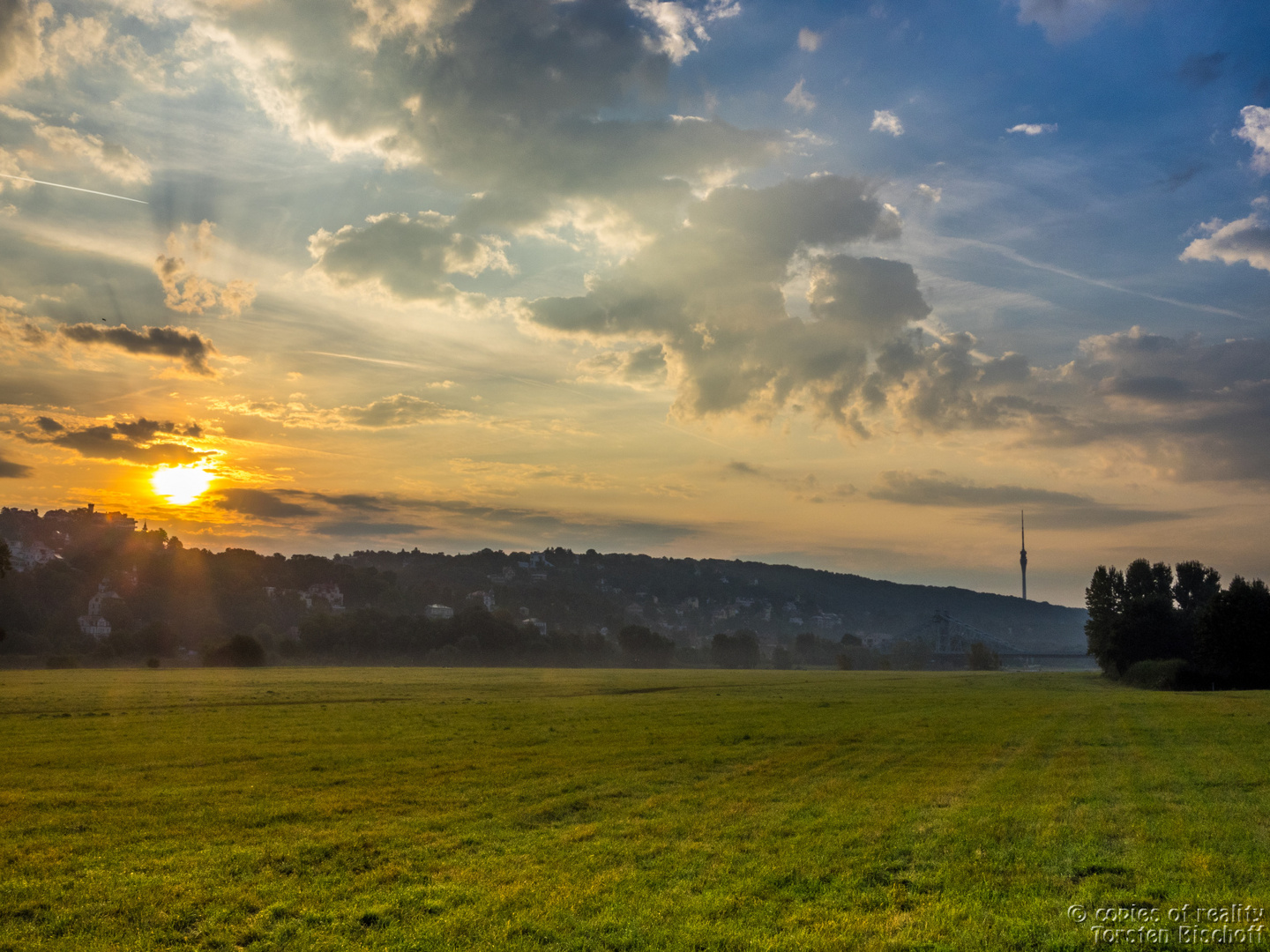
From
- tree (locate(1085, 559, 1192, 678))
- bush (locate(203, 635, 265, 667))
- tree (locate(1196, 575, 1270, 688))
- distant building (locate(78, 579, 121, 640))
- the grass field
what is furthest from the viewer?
distant building (locate(78, 579, 121, 640))

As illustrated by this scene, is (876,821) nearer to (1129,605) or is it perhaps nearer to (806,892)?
(806,892)

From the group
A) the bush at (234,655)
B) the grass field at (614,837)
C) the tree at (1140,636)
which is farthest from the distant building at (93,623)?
the tree at (1140,636)

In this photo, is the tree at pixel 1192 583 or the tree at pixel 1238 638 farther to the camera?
the tree at pixel 1192 583

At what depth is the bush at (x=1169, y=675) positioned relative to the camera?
10050 cm

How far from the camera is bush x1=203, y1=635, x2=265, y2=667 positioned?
14588 cm

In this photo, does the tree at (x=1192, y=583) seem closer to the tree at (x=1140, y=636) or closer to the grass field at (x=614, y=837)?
the tree at (x=1140, y=636)

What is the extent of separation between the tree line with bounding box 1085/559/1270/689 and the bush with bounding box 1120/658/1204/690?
107 millimetres

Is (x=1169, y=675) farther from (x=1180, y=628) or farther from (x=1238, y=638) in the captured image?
(x=1180, y=628)

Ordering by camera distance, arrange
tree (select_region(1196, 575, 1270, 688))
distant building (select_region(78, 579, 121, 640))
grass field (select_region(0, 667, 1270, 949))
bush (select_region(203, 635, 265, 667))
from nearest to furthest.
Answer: grass field (select_region(0, 667, 1270, 949)) → tree (select_region(1196, 575, 1270, 688)) → bush (select_region(203, 635, 265, 667)) → distant building (select_region(78, 579, 121, 640))

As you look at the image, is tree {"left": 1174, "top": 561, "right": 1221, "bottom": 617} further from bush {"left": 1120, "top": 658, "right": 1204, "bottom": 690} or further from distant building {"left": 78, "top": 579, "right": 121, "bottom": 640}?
distant building {"left": 78, "top": 579, "right": 121, "bottom": 640}

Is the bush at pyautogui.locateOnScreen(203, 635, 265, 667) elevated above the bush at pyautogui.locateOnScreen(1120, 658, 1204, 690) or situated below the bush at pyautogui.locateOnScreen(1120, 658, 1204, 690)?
below

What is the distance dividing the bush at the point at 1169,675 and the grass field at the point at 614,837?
72180 mm

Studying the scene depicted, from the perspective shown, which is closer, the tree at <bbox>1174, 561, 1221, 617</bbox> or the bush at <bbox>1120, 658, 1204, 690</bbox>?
the bush at <bbox>1120, 658, 1204, 690</bbox>

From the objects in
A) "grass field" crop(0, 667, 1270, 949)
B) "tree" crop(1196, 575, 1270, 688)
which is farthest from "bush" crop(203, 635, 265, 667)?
"tree" crop(1196, 575, 1270, 688)
